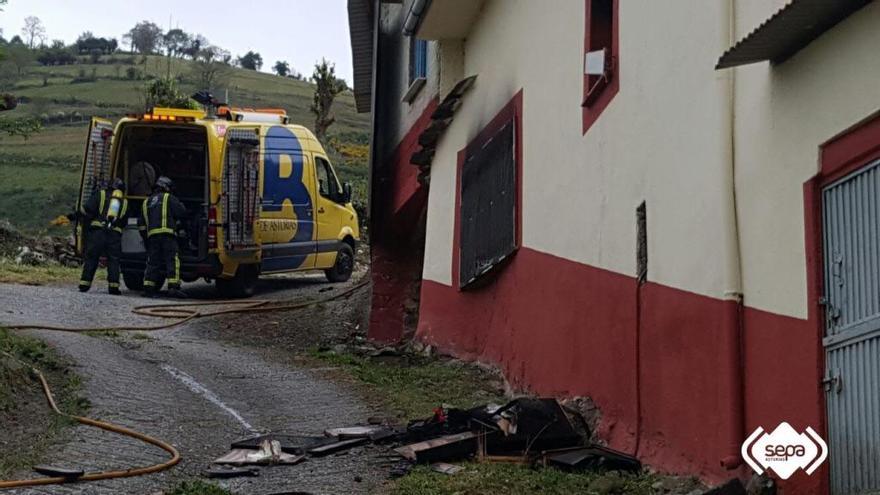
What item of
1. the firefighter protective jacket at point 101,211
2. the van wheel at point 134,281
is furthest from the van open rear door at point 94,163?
the van wheel at point 134,281

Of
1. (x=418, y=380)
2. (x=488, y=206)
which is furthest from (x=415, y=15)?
(x=418, y=380)

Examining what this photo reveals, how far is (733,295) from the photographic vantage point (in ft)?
22.0

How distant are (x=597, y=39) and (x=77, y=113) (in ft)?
191

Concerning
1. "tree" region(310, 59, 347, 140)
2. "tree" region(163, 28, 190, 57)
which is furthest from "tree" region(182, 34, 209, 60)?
"tree" region(310, 59, 347, 140)

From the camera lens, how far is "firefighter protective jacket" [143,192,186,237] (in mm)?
18000

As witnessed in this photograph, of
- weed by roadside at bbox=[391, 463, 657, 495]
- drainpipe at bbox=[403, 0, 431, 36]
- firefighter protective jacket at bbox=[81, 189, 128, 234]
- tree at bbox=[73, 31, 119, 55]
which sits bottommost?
weed by roadside at bbox=[391, 463, 657, 495]

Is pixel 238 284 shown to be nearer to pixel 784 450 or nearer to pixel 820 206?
pixel 784 450

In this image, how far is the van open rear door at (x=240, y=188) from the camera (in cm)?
1861

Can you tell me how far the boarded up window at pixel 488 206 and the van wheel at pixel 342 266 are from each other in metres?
9.24

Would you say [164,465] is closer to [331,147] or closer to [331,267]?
[331,267]

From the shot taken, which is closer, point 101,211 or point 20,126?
point 20,126

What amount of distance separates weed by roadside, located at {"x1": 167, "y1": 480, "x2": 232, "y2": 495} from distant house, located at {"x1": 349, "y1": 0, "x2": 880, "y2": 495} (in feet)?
8.43

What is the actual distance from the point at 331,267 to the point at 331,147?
101ft

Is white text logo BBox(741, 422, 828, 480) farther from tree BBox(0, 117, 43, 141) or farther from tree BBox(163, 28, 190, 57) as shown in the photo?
tree BBox(163, 28, 190, 57)
